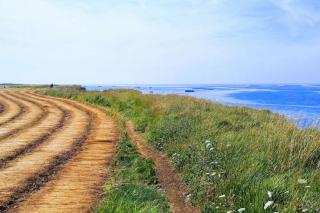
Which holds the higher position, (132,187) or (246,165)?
(246,165)

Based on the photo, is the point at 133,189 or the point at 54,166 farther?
the point at 54,166

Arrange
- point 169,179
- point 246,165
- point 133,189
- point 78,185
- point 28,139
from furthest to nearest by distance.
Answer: point 28,139, point 169,179, point 78,185, point 246,165, point 133,189

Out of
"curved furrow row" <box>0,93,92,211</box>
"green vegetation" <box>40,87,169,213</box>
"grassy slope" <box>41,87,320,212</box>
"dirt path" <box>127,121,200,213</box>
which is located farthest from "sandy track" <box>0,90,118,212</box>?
"grassy slope" <box>41,87,320,212</box>

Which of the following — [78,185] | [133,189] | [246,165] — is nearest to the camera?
[133,189]

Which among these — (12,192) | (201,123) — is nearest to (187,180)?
(12,192)

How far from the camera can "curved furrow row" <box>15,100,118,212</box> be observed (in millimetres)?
9359

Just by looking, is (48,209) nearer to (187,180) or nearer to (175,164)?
(187,180)

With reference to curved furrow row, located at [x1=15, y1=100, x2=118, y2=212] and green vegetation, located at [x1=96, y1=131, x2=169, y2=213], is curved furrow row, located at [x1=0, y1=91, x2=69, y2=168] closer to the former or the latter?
curved furrow row, located at [x1=15, y1=100, x2=118, y2=212]

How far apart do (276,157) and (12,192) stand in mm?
6279

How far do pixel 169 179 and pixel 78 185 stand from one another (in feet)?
7.94

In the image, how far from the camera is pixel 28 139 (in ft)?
62.5

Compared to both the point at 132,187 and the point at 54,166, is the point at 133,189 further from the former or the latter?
the point at 54,166

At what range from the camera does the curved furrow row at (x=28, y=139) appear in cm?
1543

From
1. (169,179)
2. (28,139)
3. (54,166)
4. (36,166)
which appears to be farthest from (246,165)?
(28,139)
